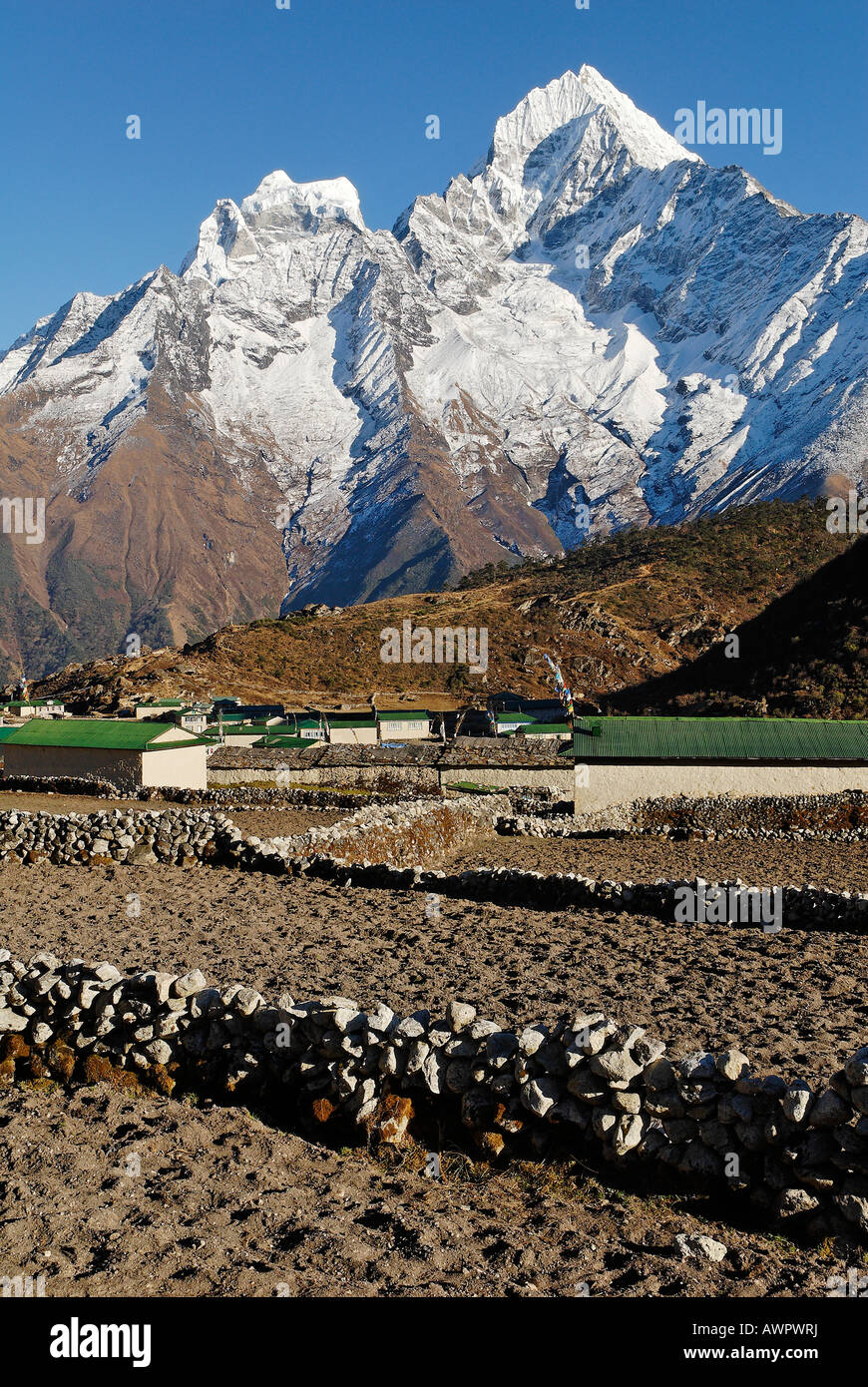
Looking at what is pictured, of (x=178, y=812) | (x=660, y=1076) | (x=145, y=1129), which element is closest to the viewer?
(x=660, y=1076)

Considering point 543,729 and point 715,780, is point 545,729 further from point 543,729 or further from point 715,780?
point 715,780

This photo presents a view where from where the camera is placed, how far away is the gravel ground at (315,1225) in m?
5.25

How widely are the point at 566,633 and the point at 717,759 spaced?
2590 inches

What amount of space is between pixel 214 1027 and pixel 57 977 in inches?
59.4

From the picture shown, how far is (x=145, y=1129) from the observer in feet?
22.7

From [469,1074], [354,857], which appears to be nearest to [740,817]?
[354,857]

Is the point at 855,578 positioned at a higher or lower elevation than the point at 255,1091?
higher

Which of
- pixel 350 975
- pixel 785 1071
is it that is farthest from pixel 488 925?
pixel 785 1071

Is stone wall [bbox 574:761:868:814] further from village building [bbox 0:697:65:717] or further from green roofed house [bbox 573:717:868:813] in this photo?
village building [bbox 0:697:65:717]

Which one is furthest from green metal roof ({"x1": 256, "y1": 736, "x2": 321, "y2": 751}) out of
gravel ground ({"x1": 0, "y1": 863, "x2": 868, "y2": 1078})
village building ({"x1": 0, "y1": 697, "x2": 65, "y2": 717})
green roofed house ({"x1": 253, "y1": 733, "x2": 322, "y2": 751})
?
gravel ground ({"x1": 0, "y1": 863, "x2": 868, "y2": 1078})

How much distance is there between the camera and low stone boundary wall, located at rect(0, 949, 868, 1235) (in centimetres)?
580
